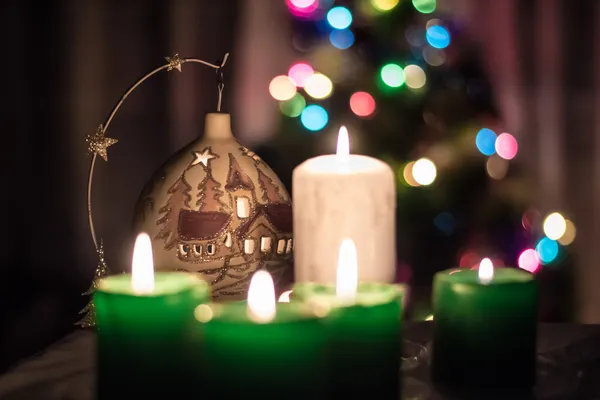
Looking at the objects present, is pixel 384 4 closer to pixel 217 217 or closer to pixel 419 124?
pixel 419 124

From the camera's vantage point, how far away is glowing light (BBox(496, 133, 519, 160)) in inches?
63.1

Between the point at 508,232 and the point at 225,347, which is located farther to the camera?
the point at 508,232

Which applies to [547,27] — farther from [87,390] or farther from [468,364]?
[87,390]

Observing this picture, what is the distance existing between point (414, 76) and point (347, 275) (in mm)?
946

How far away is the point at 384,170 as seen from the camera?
85cm

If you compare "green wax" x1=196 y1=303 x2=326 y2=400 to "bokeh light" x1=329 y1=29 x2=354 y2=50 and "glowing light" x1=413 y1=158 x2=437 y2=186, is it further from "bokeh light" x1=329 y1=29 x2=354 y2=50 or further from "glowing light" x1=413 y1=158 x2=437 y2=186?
"bokeh light" x1=329 y1=29 x2=354 y2=50

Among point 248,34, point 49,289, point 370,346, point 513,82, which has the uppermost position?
point 248,34

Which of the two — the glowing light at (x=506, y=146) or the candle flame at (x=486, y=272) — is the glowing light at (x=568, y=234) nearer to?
the glowing light at (x=506, y=146)

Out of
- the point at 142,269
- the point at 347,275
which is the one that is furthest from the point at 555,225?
the point at 142,269

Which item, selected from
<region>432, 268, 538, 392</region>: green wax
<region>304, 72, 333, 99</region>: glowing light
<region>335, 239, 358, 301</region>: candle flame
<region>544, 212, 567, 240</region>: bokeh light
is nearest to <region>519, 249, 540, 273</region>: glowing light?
<region>544, 212, 567, 240</region>: bokeh light

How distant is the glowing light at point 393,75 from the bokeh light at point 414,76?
0.04 ft

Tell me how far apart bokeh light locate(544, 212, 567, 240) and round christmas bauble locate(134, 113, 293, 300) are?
1035 mm

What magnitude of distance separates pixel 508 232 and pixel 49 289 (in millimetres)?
1092

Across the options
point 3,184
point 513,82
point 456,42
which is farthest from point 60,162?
point 513,82
